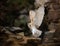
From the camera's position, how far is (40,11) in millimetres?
3773

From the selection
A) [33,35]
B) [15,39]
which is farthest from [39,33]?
[15,39]

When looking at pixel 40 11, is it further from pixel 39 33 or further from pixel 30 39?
pixel 30 39

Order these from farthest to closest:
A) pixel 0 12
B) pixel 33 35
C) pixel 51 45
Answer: pixel 0 12
pixel 33 35
pixel 51 45

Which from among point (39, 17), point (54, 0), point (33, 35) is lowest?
point (33, 35)

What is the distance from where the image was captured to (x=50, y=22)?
3.48 m

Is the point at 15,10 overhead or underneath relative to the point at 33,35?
overhead

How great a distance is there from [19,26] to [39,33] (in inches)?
16.6

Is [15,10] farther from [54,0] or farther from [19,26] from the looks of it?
[54,0]

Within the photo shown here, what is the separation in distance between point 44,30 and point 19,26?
1.55ft

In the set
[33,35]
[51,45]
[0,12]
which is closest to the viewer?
[51,45]

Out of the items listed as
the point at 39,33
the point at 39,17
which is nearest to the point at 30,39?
the point at 39,33

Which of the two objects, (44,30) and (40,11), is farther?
(40,11)

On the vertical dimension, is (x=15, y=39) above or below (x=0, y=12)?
below

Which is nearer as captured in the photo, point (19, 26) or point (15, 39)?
point (15, 39)
